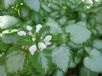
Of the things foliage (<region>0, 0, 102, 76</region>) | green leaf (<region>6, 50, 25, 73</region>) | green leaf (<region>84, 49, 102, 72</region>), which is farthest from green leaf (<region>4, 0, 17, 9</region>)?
green leaf (<region>84, 49, 102, 72</region>)

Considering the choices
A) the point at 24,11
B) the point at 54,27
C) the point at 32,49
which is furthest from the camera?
the point at 24,11

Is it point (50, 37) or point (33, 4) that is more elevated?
point (33, 4)

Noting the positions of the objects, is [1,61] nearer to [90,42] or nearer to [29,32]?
[29,32]

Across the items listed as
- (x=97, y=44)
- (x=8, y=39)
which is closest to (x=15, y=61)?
(x=8, y=39)

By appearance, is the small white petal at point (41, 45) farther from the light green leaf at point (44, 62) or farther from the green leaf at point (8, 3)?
the green leaf at point (8, 3)

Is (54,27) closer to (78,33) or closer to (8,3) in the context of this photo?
(78,33)

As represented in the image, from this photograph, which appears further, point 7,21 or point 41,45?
point 7,21

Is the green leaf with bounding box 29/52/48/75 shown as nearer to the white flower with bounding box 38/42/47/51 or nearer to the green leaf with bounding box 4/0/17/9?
the white flower with bounding box 38/42/47/51
